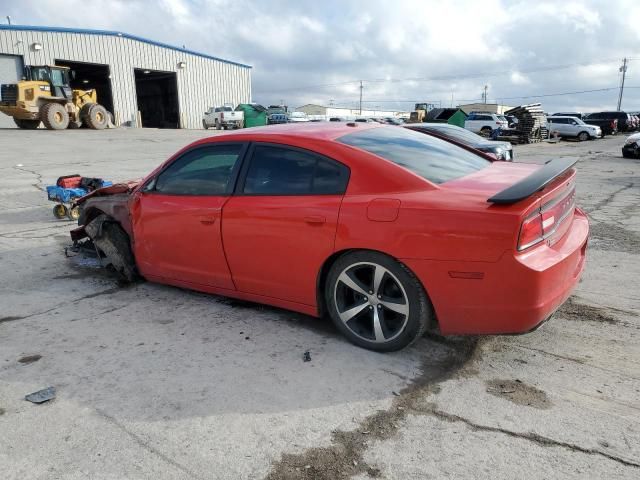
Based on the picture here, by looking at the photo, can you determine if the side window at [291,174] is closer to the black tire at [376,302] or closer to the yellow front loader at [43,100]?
the black tire at [376,302]

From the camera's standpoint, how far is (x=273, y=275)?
3549 millimetres

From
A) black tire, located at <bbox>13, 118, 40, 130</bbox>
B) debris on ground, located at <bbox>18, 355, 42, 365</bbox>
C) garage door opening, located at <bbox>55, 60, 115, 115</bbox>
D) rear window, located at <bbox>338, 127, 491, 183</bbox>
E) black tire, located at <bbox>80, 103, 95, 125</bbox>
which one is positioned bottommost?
debris on ground, located at <bbox>18, 355, 42, 365</bbox>

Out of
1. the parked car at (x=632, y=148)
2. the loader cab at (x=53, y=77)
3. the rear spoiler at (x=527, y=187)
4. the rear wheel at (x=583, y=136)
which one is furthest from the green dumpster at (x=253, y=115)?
the rear spoiler at (x=527, y=187)

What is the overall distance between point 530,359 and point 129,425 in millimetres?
2424

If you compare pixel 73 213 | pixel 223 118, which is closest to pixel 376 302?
pixel 73 213

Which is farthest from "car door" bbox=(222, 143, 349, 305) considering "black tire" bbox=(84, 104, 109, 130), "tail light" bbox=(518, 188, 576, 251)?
"black tire" bbox=(84, 104, 109, 130)

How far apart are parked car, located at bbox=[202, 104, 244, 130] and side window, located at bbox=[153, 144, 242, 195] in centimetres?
3460

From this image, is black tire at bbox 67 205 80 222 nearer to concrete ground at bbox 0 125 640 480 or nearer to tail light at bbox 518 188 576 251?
concrete ground at bbox 0 125 640 480

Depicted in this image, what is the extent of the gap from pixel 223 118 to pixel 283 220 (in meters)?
35.8

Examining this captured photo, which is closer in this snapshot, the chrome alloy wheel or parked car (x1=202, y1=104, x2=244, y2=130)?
the chrome alloy wheel

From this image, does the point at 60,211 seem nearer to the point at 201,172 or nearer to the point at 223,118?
the point at 201,172

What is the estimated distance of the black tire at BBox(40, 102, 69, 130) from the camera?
2452 cm

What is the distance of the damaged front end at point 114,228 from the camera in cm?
464

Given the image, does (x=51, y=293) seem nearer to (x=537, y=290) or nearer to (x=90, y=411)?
(x=90, y=411)
